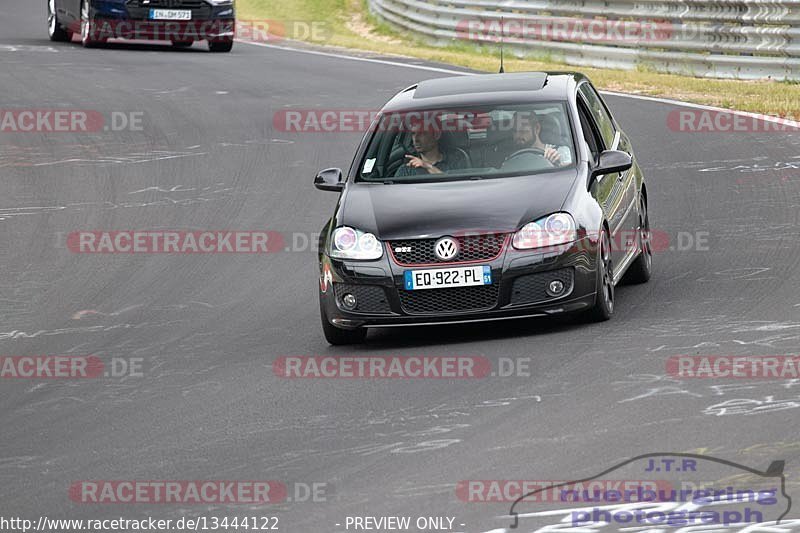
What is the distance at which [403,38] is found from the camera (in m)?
30.8

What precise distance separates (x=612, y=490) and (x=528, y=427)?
1.11 meters

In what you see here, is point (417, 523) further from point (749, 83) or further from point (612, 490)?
point (749, 83)

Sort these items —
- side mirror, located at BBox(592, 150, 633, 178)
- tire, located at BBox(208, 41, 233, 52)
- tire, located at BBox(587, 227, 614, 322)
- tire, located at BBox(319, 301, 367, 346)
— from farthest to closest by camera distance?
1. tire, located at BBox(208, 41, 233, 52)
2. side mirror, located at BBox(592, 150, 633, 178)
3. tire, located at BBox(319, 301, 367, 346)
4. tire, located at BBox(587, 227, 614, 322)

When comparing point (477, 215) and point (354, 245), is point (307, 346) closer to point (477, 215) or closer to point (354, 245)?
point (354, 245)

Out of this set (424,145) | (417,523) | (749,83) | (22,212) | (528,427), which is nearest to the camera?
(417,523)

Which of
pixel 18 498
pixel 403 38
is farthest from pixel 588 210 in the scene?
pixel 403 38

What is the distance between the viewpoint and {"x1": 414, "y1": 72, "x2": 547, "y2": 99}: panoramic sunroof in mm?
10672

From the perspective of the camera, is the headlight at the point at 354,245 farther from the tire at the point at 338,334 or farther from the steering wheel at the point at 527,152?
the steering wheel at the point at 527,152

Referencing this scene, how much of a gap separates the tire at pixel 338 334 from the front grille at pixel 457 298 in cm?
57

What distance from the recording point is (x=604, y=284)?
9594mm
